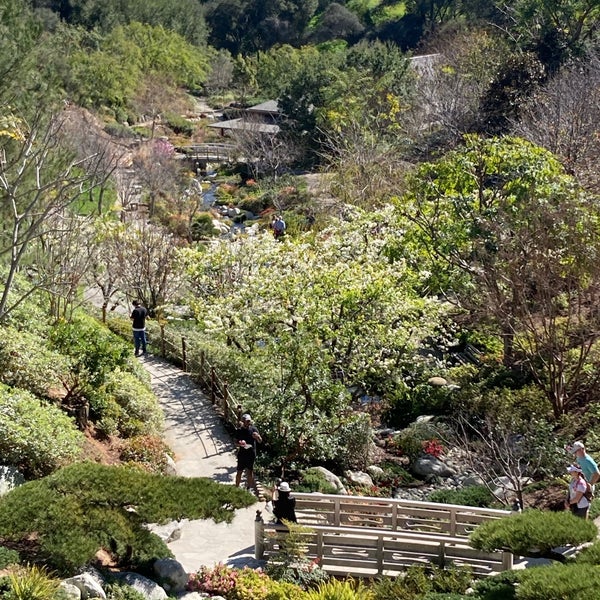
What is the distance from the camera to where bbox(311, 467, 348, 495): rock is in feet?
52.3

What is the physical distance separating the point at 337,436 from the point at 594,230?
722 centimetres

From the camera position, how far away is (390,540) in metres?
12.4

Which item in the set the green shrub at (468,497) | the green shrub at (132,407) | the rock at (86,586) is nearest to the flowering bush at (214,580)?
the rock at (86,586)

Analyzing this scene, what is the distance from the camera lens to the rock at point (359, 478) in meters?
16.8

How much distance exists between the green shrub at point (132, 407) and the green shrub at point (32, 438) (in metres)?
2.55

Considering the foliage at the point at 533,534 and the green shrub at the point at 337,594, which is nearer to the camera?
the foliage at the point at 533,534

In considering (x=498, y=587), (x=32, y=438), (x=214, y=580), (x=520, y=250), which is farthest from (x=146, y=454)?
(x=520, y=250)

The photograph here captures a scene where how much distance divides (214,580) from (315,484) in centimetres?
420

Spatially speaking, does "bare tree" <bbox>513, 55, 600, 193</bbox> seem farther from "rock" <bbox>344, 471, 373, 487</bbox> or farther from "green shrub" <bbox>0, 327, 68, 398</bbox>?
"green shrub" <bbox>0, 327, 68, 398</bbox>

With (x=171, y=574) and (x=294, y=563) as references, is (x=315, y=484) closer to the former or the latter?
(x=294, y=563)

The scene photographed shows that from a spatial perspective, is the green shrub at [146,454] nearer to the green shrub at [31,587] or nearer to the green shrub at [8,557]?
the green shrub at [8,557]

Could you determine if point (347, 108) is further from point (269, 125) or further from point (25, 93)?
point (25, 93)

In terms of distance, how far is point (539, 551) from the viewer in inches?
418

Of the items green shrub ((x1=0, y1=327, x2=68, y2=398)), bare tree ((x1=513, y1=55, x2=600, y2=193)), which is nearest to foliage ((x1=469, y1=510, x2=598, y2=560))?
green shrub ((x1=0, y1=327, x2=68, y2=398))
